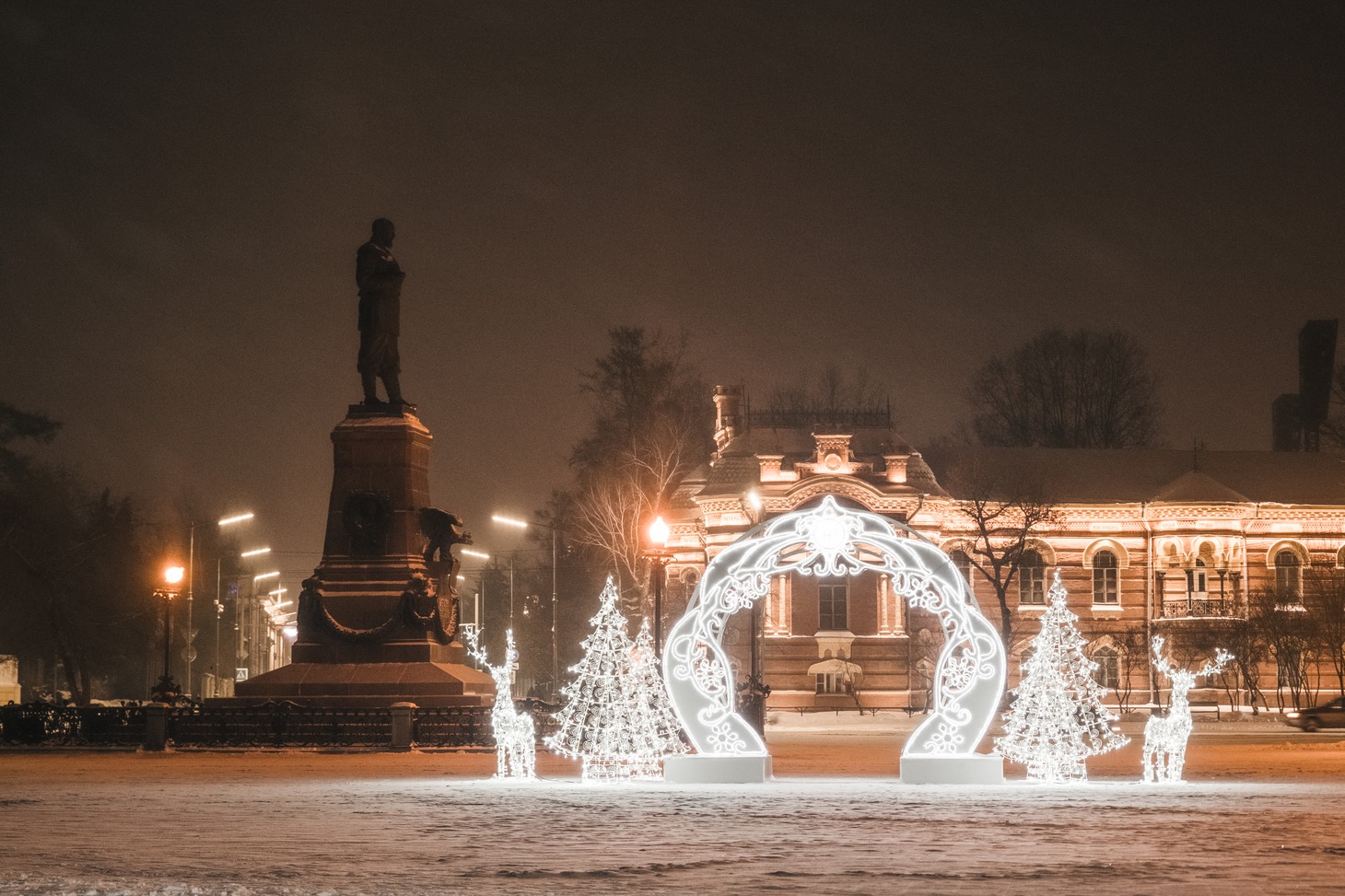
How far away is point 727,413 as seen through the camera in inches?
2975

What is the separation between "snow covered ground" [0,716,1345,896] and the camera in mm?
11305

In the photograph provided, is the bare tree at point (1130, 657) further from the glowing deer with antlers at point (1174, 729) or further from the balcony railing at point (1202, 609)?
the glowing deer with antlers at point (1174, 729)

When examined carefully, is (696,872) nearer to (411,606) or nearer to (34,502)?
(411,606)

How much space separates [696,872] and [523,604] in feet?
263

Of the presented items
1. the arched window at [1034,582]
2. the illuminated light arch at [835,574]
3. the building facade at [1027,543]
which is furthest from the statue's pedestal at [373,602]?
the arched window at [1034,582]

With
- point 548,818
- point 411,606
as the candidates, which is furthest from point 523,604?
point 548,818

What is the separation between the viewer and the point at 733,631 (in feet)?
218

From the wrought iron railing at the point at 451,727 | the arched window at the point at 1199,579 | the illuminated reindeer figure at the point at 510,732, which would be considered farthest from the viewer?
the arched window at the point at 1199,579

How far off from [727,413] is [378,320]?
4561 cm

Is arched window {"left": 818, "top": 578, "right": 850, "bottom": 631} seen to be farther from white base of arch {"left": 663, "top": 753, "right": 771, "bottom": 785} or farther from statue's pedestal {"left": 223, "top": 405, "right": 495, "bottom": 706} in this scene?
white base of arch {"left": 663, "top": 753, "right": 771, "bottom": 785}

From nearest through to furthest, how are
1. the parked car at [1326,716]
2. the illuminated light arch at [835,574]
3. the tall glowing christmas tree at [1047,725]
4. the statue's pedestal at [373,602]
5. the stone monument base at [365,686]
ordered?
the illuminated light arch at [835,574]
the tall glowing christmas tree at [1047,725]
the stone monument base at [365,686]
the statue's pedestal at [373,602]
the parked car at [1326,716]

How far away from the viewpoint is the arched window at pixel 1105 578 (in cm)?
6919

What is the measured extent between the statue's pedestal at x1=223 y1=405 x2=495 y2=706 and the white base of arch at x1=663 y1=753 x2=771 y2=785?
28.8ft

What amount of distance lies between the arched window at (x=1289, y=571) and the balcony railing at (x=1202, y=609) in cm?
310
